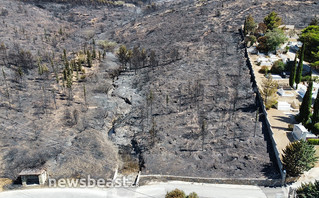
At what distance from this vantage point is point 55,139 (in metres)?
32.9

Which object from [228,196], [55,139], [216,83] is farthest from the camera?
[216,83]

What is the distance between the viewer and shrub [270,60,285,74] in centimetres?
4392

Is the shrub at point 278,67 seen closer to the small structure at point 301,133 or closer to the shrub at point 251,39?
the shrub at point 251,39

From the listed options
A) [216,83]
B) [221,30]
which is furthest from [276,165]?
[221,30]

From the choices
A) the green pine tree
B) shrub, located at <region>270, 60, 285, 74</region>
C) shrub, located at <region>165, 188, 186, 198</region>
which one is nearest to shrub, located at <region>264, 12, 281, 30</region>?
shrub, located at <region>270, 60, 285, 74</region>

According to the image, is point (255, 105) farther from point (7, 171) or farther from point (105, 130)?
point (7, 171)

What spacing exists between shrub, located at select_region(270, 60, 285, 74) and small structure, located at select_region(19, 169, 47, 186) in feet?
111

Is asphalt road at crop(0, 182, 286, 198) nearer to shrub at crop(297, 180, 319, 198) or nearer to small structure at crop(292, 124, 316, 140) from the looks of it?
shrub at crop(297, 180, 319, 198)

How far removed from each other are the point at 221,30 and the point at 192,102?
2682 centimetres

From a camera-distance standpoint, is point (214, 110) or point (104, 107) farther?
point (104, 107)

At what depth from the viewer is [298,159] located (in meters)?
24.6

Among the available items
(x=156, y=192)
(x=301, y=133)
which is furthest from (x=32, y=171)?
(x=301, y=133)

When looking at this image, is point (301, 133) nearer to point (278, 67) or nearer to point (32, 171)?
point (278, 67)

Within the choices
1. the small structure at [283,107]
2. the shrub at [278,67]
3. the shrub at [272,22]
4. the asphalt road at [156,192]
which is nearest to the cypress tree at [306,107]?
the small structure at [283,107]
